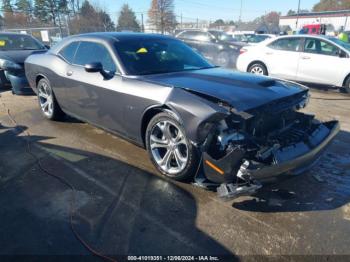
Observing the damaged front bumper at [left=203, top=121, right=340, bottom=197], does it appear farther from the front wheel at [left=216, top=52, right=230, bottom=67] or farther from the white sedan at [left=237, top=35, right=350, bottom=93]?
the front wheel at [left=216, top=52, right=230, bottom=67]

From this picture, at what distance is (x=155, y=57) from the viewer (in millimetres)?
4086

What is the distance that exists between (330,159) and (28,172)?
150 inches

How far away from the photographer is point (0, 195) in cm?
318

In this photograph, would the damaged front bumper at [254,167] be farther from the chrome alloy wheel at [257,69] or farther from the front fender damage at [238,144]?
the chrome alloy wheel at [257,69]

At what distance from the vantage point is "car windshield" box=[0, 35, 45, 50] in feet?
27.3

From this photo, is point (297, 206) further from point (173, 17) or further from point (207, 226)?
point (173, 17)

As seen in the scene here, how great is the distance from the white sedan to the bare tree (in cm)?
3048

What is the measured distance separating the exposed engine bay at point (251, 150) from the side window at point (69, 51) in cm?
299

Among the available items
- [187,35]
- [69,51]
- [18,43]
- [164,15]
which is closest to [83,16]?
[164,15]

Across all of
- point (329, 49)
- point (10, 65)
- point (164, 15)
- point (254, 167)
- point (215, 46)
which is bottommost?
point (254, 167)

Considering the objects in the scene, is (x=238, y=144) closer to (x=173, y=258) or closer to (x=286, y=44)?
(x=173, y=258)

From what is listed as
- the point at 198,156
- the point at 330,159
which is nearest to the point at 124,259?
the point at 198,156

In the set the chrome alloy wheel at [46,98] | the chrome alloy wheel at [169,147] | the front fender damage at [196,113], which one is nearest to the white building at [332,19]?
the chrome alloy wheel at [46,98]

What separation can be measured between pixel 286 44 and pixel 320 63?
1.14 metres
